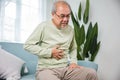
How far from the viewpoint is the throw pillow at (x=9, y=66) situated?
79.5 inches

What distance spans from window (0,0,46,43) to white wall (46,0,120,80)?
3.23 ft

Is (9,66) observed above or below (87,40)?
below

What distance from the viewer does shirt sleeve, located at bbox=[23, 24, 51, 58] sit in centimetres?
165

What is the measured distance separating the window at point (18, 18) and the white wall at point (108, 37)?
98 centimetres

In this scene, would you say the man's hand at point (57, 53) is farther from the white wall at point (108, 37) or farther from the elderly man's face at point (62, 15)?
the white wall at point (108, 37)

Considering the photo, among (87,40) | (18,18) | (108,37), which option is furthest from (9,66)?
(108,37)

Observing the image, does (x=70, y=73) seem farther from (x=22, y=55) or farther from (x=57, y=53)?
(x=22, y=55)

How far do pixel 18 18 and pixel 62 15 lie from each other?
1.60 metres

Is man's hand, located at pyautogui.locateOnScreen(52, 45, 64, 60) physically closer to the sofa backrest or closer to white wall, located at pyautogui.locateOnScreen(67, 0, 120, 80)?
the sofa backrest

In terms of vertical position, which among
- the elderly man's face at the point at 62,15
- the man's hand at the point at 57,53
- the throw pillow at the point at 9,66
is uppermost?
the elderly man's face at the point at 62,15

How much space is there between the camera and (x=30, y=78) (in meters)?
2.10

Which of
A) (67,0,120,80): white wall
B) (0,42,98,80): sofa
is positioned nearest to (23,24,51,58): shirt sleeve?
(0,42,98,80): sofa

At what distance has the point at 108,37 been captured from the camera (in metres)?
3.32

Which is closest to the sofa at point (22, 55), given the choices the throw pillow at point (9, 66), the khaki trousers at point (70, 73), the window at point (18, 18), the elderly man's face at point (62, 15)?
the throw pillow at point (9, 66)
